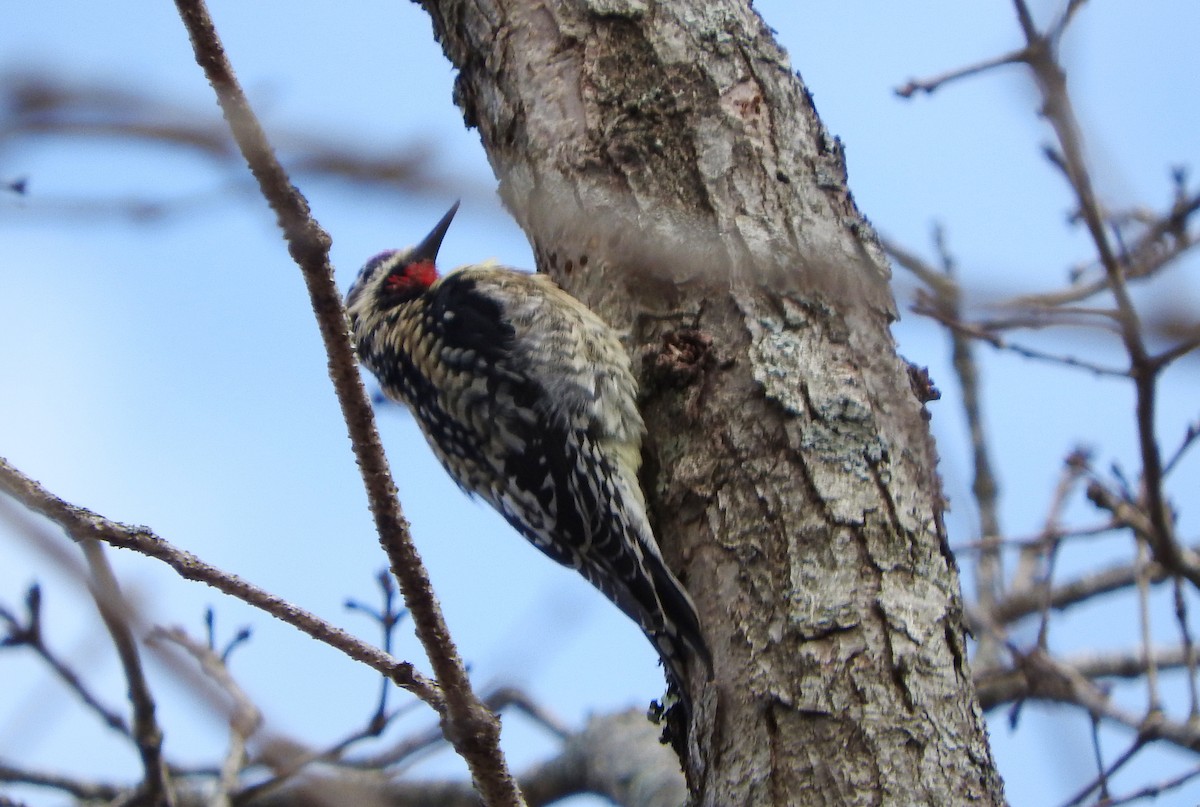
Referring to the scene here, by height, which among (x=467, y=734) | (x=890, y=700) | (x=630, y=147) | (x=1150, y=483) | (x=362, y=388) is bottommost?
(x=467, y=734)

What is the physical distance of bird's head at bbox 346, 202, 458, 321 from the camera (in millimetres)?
5008

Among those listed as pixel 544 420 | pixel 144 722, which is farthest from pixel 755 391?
pixel 144 722

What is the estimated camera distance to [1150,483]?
3.25 m

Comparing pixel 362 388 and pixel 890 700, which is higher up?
pixel 362 388

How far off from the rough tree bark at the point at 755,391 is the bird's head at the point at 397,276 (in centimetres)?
112

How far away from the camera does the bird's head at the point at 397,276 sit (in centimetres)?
501

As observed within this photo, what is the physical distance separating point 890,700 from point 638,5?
2.12 m

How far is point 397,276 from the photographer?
5113 mm

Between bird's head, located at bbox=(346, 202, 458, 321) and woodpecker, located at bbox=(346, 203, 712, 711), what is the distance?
0.88ft

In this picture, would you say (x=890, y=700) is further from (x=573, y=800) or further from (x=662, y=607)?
(x=573, y=800)

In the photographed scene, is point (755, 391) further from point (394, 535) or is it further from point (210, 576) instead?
point (210, 576)

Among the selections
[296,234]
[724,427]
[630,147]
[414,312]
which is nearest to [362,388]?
[296,234]

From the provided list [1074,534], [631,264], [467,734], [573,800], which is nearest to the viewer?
[631,264]

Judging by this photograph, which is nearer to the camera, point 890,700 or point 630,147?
point 890,700
